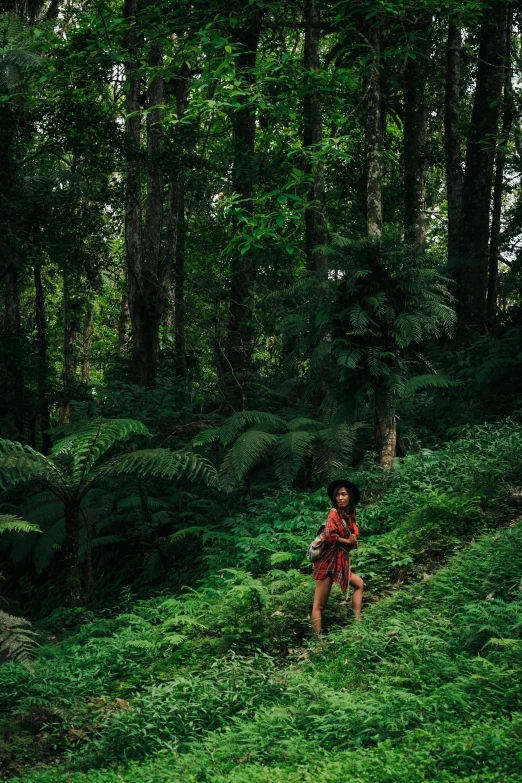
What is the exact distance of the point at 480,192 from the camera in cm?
1440

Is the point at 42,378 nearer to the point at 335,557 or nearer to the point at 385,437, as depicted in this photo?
the point at 385,437

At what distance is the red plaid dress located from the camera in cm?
637

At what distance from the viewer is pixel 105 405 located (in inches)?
488

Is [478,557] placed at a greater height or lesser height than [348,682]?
greater

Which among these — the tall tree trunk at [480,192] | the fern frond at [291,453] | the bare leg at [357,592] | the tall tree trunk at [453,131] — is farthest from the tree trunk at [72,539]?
the tall tree trunk at [453,131]

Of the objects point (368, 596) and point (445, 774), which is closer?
point (445, 774)

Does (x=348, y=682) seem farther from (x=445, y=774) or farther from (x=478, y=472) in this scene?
(x=478, y=472)

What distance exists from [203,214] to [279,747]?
13779mm

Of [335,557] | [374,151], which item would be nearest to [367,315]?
[374,151]

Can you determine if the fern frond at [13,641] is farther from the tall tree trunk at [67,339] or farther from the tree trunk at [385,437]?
the tall tree trunk at [67,339]

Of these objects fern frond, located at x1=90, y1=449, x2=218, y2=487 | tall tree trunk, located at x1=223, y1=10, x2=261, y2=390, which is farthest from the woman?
tall tree trunk, located at x1=223, y1=10, x2=261, y2=390

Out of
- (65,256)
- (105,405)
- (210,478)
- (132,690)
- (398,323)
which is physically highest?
(65,256)

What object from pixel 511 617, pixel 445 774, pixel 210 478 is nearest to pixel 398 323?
pixel 210 478

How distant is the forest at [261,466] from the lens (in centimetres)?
486
